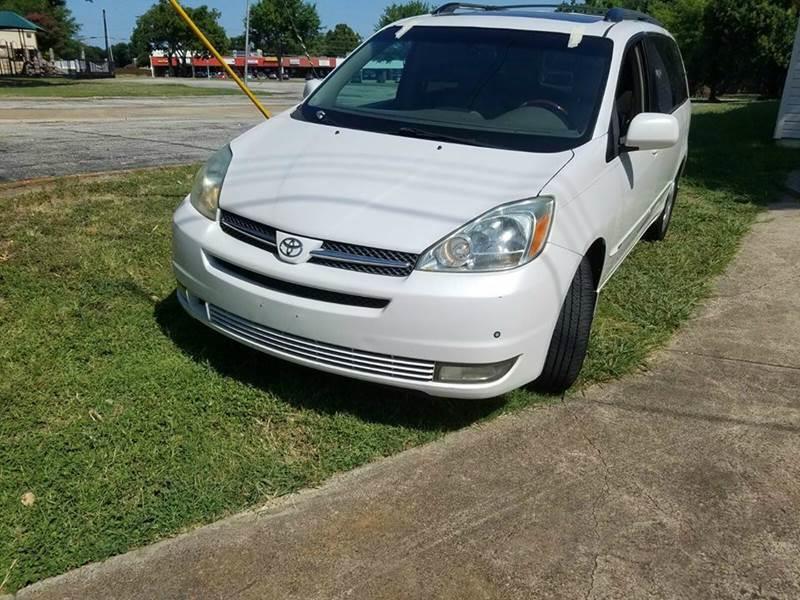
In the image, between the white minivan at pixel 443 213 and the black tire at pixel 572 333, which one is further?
the black tire at pixel 572 333

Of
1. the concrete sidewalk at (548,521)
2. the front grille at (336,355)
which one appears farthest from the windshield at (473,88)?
the concrete sidewalk at (548,521)

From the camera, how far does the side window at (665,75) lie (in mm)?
4559

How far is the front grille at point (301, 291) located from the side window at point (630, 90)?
179cm

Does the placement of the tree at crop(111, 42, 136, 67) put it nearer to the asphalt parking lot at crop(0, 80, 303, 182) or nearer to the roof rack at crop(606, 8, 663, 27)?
the asphalt parking lot at crop(0, 80, 303, 182)

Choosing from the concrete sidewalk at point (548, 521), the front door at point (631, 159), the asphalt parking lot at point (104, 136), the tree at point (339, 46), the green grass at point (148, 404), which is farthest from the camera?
the tree at point (339, 46)

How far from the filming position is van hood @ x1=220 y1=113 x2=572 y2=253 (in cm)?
278

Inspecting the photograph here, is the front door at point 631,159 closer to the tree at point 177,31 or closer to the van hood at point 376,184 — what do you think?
the van hood at point 376,184

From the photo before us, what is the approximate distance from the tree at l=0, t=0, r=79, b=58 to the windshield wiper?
5666cm

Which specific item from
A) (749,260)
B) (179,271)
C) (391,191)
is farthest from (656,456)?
(749,260)

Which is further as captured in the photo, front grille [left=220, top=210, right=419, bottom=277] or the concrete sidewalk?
front grille [left=220, top=210, right=419, bottom=277]

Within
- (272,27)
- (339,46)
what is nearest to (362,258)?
(339,46)

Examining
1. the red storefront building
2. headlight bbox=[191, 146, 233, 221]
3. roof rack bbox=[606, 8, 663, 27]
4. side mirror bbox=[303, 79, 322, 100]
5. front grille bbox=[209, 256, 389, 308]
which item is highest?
the red storefront building

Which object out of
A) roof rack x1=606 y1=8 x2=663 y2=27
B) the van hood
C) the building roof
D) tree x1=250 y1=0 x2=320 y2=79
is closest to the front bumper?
the van hood

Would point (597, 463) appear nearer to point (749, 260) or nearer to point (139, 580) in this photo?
point (139, 580)
